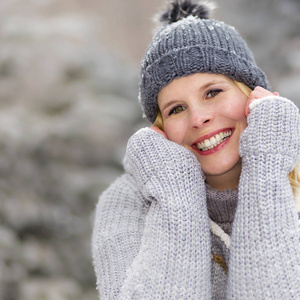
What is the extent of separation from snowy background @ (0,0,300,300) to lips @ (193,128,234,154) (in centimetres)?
171

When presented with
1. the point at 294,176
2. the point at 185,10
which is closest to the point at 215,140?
the point at 294,176

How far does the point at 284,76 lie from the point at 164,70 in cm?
241

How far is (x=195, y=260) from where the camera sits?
3.58 ft

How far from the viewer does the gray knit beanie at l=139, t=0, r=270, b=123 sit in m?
1.30

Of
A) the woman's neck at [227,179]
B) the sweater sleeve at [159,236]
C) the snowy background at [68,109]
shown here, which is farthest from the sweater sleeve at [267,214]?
the snowy background at [68,109]

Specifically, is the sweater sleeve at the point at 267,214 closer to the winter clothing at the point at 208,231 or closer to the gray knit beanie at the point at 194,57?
the winter clothing at the point at 208,231

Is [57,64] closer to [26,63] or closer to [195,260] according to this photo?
[26,63]

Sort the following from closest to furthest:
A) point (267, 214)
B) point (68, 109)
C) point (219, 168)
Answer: point (267, 214) → point (219, 168) → point (68, 109)

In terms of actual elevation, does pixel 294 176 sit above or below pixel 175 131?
below

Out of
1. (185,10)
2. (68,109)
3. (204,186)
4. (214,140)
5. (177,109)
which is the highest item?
(68,109)

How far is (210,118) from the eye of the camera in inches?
49.3

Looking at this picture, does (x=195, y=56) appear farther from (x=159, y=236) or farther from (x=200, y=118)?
(x=159, y=236)

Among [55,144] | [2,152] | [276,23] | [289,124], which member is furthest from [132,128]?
[289,124]

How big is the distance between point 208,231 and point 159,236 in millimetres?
160
